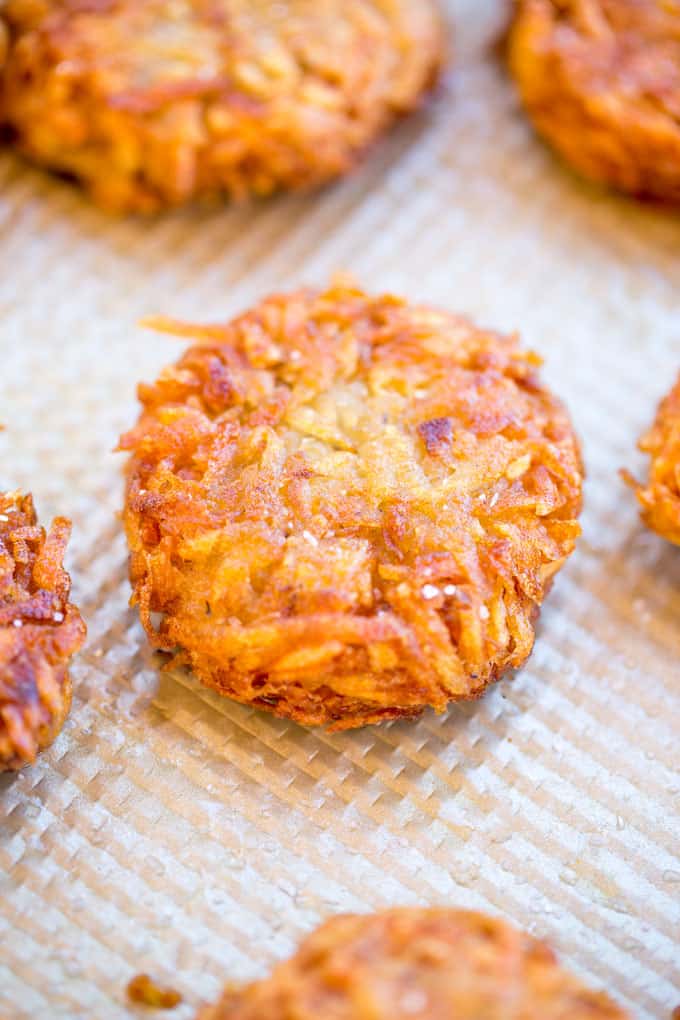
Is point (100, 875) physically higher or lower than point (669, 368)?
lower

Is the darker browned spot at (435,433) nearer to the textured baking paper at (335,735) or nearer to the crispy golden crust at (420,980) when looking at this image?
the textured baking paper at (335,735)

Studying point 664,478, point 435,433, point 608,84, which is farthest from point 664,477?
point 608,84

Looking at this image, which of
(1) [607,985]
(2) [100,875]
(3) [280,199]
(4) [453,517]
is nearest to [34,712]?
(2) [100,875]

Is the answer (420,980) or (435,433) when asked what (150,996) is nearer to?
(420,980)

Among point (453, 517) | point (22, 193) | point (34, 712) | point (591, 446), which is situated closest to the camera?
point (34, 712)

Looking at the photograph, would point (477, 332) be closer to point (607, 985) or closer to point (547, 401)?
point (547, 401)

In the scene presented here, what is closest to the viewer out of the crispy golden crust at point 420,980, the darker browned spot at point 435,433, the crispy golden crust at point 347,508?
the crispy golden crust at point 420,980

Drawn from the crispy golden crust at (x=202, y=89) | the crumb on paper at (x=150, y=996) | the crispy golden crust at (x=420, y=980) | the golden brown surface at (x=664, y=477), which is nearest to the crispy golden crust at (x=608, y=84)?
the crispy golden crust at (x=202, y=89)
